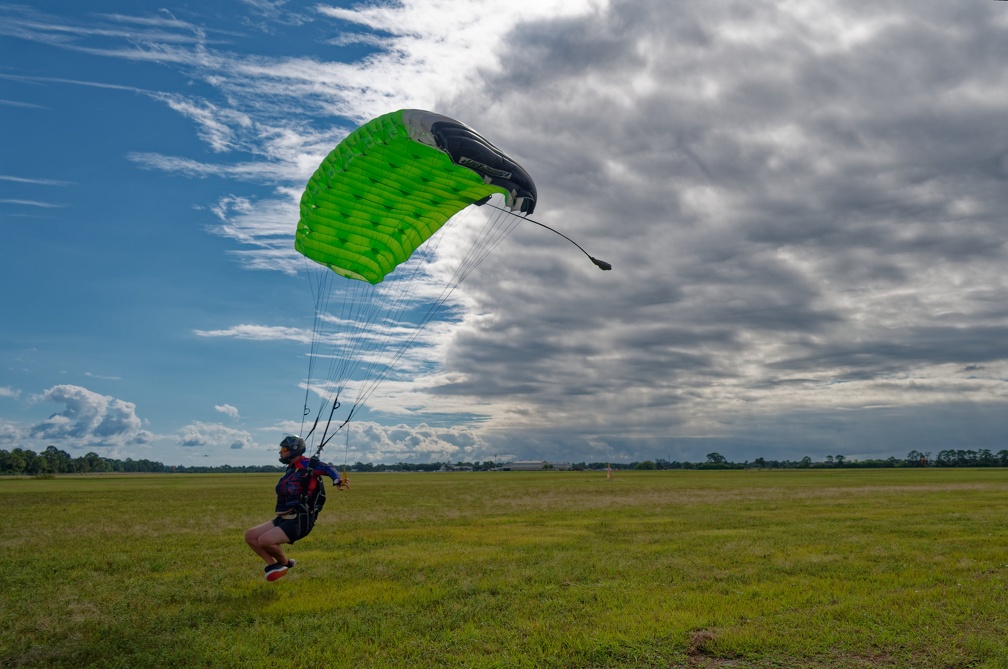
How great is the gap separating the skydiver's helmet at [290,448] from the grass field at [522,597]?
2.31 m

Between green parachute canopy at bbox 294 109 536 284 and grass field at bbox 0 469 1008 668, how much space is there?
22.5ft

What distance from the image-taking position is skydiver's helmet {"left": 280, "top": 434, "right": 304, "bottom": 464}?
11.4m

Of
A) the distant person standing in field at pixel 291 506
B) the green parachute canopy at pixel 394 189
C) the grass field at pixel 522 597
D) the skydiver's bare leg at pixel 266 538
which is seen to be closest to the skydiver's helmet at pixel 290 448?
the distant person standing in field at pixel 291 506

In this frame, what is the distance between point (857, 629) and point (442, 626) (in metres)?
5.67

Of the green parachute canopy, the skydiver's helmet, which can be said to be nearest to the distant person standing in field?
the skydiver's helmet

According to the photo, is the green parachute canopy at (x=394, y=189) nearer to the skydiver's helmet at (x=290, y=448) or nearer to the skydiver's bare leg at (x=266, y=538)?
the skydiver's helmet at (x=290, y=448)

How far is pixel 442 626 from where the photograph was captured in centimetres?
926

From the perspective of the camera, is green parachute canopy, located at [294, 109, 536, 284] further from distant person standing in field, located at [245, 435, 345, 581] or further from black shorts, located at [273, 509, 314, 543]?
black shorts, located at [273, 509, 314, 543]

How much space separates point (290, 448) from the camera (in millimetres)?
11484

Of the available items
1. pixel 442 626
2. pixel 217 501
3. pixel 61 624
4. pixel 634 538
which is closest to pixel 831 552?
pixel 634 538

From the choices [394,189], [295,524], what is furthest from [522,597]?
[394,189]

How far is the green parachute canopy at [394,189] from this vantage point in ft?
41.0

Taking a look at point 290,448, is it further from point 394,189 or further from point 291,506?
point 394,189

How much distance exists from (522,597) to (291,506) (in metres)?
4.15
